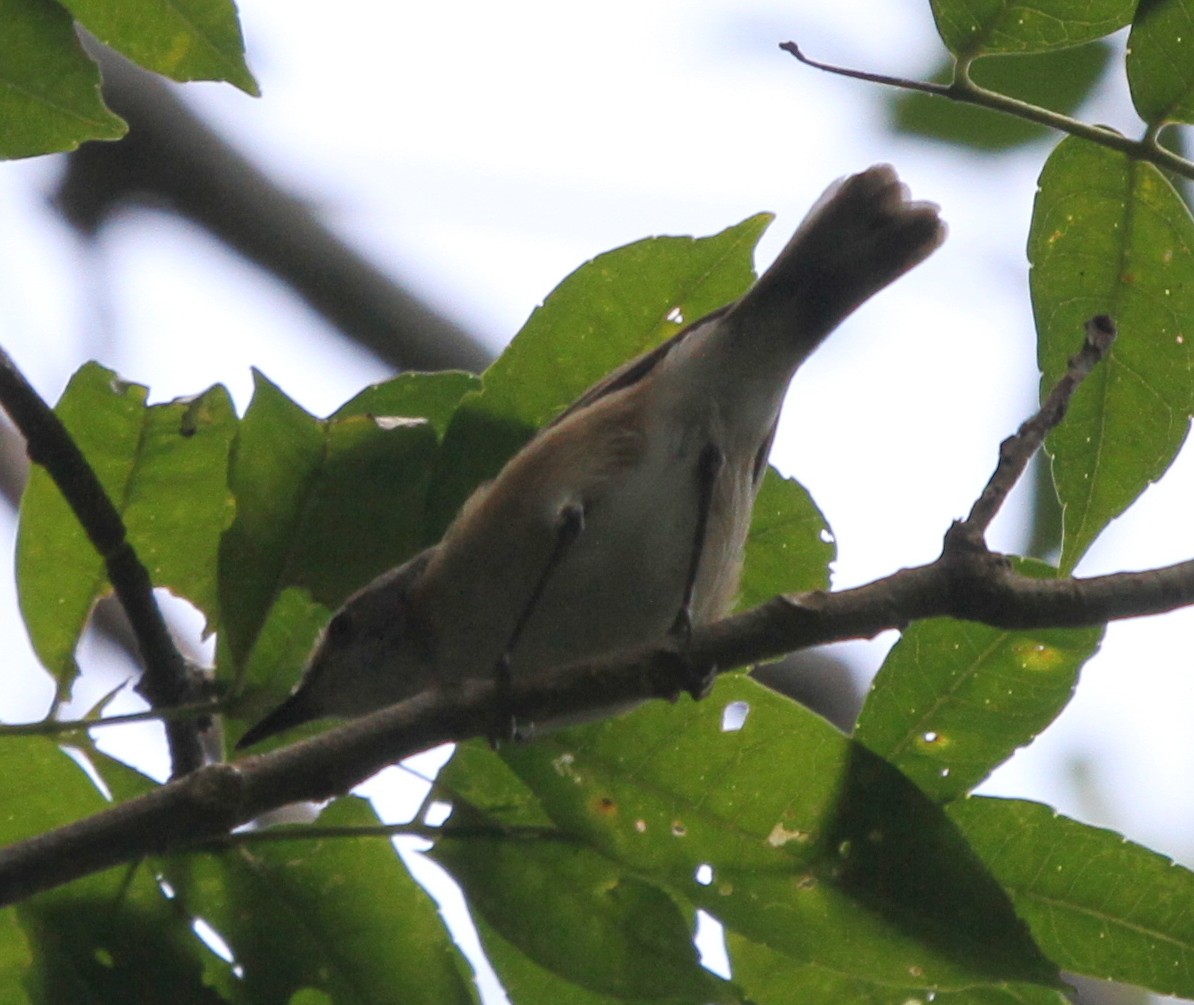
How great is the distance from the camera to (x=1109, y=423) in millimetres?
2840

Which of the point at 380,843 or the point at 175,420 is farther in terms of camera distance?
the point at 175,420

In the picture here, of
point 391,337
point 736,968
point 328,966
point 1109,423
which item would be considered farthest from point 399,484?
point 391,337

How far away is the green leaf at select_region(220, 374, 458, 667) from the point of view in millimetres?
2969

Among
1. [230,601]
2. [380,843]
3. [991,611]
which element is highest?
[230,601]

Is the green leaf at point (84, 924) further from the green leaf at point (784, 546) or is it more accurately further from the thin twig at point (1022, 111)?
the thin twig at point (1022, 111)

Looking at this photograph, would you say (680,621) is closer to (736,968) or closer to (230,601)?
Answer: (736,968)

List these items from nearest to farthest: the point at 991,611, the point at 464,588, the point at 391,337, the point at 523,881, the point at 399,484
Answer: the point at 991,611, the point at 523,881, the point at 399,484, the point at 464,588, the point at 391,337

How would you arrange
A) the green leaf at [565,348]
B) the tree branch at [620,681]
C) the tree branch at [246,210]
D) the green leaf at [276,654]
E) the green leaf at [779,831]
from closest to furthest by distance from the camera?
the tree branch at [620,681]
the green leaf at [779,831]
the green leaf at [276,654]
the green leaf at [565,348]
the tree branch at [246,210]

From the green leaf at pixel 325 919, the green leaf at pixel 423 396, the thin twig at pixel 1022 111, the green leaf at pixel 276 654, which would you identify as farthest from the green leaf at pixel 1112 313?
the green leaf at pixel 276 654

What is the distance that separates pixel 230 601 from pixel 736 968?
3.88 feet

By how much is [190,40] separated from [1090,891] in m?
2.24

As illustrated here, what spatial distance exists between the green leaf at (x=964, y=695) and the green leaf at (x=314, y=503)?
1014 millimetres

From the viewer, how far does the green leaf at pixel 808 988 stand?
279cm

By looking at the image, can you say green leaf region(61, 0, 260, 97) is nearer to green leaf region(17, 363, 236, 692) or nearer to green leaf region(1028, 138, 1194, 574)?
green leaf region(17, 363, 236, 692)
